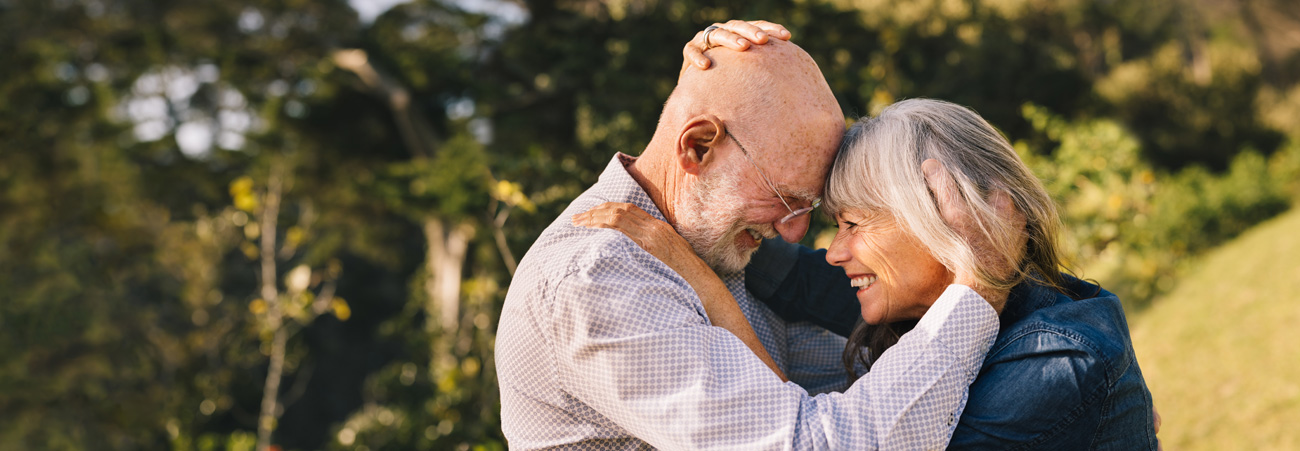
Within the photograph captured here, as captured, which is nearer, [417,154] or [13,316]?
[13,316]

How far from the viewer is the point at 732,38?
193cm

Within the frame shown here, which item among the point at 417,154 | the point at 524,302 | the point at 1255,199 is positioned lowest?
the point at 417,154

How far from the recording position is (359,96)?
10.7 meters

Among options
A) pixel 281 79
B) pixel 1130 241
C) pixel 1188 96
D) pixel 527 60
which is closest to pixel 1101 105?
pixel 1188 96

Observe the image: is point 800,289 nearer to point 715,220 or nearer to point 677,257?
point 715,220

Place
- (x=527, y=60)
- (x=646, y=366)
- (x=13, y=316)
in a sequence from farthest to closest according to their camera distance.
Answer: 1. (x=13, y=316)
2. (x=527, y=60)
3. (x=646, y=366)

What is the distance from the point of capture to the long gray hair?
1.79 metres

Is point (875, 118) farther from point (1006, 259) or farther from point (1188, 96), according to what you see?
point (1188, 96)

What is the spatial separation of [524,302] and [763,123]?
2.14ft

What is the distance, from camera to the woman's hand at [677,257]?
1.81 m

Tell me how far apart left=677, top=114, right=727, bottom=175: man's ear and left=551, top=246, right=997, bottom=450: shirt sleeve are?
363 millimetres

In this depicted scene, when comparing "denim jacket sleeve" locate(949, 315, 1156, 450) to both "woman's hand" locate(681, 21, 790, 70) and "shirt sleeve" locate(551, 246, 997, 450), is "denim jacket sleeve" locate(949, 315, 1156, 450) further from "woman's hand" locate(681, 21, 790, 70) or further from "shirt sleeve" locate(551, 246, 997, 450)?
"woman's hand" locate(681, 21, 790, 70)

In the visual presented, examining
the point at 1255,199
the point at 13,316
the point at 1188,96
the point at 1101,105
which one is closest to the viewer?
the point at 13,316

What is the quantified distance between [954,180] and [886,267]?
26 centimetres
